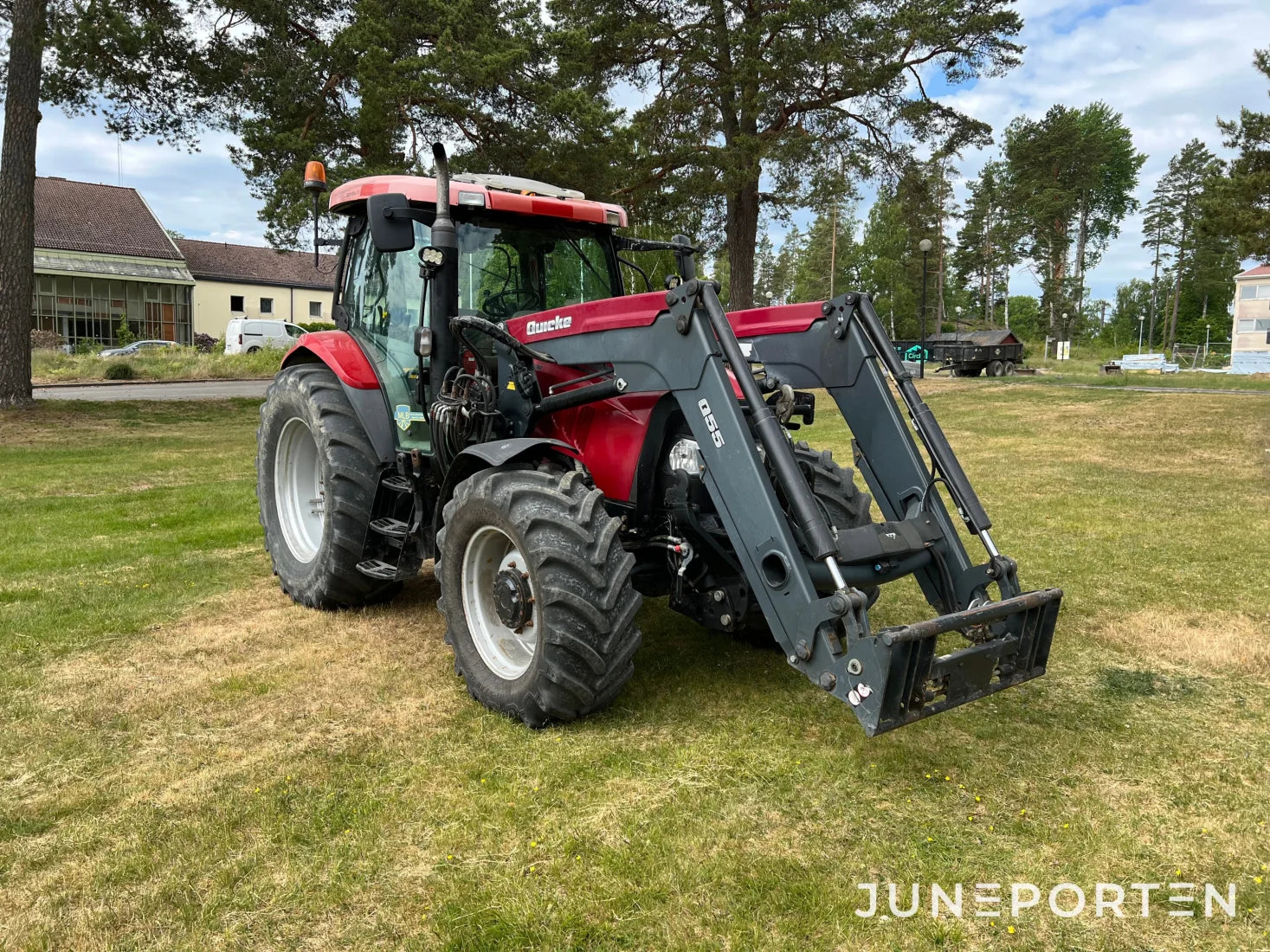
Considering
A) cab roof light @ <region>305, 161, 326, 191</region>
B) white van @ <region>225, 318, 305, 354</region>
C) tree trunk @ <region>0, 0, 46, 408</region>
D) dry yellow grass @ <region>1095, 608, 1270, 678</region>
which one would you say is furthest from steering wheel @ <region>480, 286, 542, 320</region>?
white van @ <region>225, 318, 305, 354</region>

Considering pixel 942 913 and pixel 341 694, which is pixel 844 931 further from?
pixel 341 694

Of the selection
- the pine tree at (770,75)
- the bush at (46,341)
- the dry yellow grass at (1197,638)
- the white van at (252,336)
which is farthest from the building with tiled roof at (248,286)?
the dry yellow grass at (1197,638)

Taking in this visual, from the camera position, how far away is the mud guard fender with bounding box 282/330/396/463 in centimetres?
499

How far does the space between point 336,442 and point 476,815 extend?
2583 millimetres

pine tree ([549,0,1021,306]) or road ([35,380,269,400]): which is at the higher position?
pine tree ([549,0,1021,306])

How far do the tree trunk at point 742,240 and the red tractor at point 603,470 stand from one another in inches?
607

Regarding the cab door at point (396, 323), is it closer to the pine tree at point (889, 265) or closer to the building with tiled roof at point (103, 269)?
the building with tiled roof at point (103, 269)

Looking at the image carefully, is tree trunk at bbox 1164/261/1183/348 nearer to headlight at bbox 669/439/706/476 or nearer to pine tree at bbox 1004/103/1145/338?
pine tree at bbox 1004/103/1145/338

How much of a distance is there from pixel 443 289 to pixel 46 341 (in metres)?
37.8

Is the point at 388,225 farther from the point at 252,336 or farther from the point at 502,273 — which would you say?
the point at 252,336

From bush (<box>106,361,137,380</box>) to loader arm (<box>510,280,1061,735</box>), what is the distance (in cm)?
2679

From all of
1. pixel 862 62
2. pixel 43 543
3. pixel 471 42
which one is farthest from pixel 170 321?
pixel 43 543

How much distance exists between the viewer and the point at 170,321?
1624 inches

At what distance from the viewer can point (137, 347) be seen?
36.5 metres
